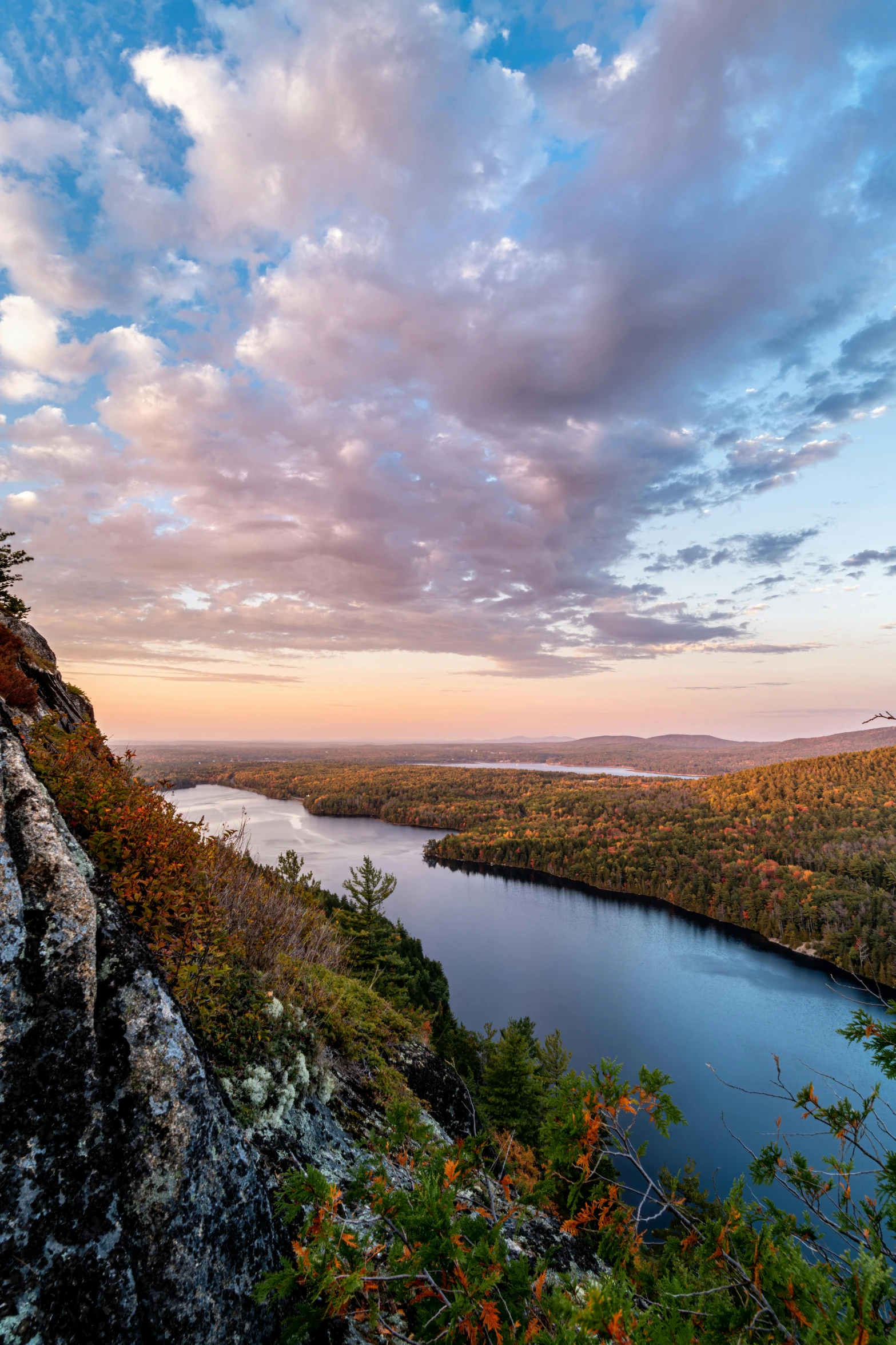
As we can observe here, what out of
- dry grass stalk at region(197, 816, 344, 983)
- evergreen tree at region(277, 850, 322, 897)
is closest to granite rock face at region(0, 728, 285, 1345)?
dry grass stalk at region(197, 816, 344, 983)

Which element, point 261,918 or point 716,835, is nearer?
point 261,918

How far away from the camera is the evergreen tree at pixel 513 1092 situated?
61.8 feet

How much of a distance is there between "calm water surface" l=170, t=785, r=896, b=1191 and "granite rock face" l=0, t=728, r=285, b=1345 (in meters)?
23.7

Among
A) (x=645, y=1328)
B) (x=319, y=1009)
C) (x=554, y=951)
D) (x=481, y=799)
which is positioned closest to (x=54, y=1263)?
(x=645, y=1328)

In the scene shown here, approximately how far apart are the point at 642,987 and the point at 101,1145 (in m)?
59.0

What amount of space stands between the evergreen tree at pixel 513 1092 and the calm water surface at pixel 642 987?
7.93 meters

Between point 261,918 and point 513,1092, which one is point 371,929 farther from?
point 261,918

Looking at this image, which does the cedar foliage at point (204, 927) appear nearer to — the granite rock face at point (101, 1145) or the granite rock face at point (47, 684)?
the granite rock face at point (101, 1145)

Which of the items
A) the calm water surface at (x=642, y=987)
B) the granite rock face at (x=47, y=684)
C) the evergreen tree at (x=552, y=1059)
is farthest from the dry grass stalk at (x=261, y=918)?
the evergreen tree at (x=552, y=1059)

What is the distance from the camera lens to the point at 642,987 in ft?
169

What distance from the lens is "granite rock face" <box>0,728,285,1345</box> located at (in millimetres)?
2799

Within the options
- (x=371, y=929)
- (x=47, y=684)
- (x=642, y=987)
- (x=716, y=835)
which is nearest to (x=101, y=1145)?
(x=47, y=684)

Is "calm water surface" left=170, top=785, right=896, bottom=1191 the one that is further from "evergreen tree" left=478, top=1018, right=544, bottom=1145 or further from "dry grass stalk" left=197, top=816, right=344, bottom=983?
"dry grass stalk" left=197, top=816, right=344, bottom=983

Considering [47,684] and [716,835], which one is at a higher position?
[47,684]
